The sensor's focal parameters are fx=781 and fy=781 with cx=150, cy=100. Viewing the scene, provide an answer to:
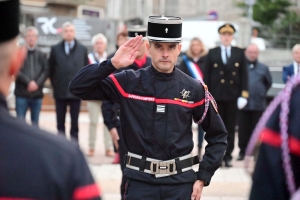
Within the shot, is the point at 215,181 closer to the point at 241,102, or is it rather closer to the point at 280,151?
the point at 241,102

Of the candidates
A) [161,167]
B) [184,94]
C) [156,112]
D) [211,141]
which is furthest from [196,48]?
[161,167]

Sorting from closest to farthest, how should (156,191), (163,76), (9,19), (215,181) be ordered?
(9,19), (156,191), (163,76), (215,181)

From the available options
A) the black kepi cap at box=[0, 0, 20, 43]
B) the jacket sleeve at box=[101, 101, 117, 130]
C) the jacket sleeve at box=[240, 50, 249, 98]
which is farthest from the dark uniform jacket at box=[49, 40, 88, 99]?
the black kepi cap at box=[0, 0, 20, 43]

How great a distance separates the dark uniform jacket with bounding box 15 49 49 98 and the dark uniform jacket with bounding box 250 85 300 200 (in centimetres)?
975

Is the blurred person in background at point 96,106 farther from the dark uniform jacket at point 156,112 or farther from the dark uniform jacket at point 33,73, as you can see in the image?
the dark uniform jacket at point 156,112

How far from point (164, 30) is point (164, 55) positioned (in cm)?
20

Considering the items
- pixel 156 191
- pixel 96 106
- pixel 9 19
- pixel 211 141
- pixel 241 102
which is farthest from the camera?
pixel 96 106

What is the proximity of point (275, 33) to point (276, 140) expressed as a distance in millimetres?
33772

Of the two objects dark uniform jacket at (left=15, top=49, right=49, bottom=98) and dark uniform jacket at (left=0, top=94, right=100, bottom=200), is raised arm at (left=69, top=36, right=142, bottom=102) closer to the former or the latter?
dark uniform jacket at (left=0, top=94, right=100, bottom=200)

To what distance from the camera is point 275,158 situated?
2486 mm

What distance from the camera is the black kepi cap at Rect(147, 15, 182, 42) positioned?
17.9ft

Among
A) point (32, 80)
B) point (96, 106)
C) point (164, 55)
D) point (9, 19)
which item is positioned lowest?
point (96, 106)

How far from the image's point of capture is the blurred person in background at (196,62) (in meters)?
12.0

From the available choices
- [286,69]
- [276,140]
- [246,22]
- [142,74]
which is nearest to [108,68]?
[142,74]
